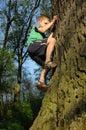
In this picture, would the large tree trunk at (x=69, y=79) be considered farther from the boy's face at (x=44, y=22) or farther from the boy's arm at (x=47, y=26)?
the boy's face at (x=44, y=22)

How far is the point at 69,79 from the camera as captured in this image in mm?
4195

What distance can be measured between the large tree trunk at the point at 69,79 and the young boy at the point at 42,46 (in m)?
0.11

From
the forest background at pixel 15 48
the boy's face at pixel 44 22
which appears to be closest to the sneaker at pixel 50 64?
the boy's face at pixel 44 22

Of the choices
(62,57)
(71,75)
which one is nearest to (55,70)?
(62,57)

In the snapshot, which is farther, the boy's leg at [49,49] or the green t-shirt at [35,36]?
the green t-shirt at [35,36]

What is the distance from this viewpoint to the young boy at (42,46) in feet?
16.0

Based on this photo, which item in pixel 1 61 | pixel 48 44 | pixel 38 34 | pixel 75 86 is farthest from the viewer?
pixel 1 61

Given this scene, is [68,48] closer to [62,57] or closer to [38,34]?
[62,57]

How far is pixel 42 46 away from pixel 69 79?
38.4 inches

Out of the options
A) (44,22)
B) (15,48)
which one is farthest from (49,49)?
(15,48)

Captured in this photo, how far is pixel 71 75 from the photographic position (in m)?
4.17

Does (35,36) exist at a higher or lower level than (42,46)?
higher

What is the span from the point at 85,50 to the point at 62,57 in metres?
0.51

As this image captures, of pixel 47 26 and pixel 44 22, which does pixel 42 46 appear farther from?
pixel 44 22
